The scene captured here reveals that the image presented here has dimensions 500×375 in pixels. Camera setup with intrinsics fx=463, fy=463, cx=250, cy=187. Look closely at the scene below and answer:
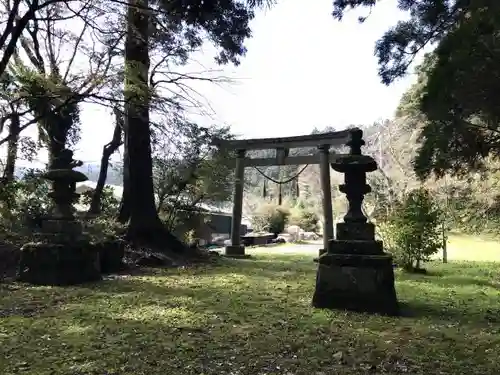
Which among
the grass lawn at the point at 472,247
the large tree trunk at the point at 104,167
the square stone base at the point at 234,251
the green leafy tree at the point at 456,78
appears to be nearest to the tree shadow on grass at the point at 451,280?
the green leafy tree at the point at 456,78

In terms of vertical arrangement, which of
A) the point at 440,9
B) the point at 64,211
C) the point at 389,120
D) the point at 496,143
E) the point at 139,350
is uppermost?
the point at 389,120

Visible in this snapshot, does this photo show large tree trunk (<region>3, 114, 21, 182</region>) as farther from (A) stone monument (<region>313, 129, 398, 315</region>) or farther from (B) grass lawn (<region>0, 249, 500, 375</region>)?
(A) stone monument (<region>313, 129, 398, 315</region>)

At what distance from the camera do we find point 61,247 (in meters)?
5.87

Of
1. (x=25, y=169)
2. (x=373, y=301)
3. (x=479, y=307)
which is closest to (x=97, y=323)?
(x=373, y=301)

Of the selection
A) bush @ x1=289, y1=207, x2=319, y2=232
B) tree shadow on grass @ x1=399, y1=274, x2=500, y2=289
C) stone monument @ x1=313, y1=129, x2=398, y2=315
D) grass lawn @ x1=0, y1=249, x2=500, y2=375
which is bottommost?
grass lawn @ x1=0, y1=249, x2=500, y2=375

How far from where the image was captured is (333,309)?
455 cm

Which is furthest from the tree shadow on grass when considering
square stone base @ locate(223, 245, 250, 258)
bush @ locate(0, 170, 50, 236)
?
bush @ locate(0, 170, 50, 236)

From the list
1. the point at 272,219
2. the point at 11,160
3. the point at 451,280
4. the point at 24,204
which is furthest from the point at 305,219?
the point at 11,160

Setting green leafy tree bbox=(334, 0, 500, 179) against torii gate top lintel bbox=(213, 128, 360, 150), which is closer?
green leafy tree bbox=(334, 0, 500, 179)

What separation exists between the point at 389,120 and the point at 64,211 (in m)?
15.6

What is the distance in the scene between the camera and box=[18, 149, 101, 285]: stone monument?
5855mm

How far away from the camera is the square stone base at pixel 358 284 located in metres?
4.49

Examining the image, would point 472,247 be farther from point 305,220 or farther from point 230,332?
point 230,332

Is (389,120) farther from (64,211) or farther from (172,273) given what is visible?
(64,211)
